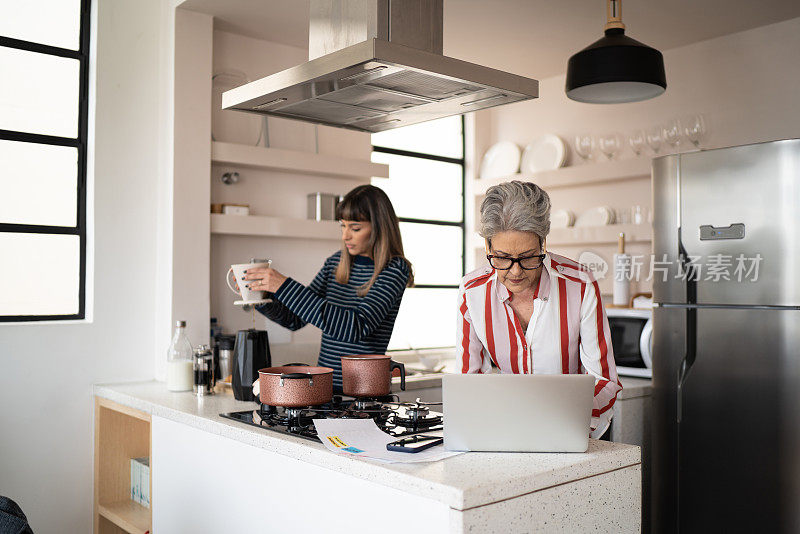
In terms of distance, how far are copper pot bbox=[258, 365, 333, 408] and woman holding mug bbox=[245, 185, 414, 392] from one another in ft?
1.61

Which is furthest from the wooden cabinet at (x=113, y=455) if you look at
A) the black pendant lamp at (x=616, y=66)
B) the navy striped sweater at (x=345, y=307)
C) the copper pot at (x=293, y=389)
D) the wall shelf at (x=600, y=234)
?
the wall shelf at (x=600, y=234)

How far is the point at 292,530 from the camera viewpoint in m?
1.65

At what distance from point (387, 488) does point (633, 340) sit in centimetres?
204

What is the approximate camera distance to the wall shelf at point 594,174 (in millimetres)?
3937

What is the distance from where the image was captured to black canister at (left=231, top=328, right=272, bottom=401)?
233 centimetres

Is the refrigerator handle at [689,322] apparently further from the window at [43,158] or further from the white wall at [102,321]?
the window at [43,158]

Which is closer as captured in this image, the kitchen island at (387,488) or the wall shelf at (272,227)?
the kitchen island at (387,488)

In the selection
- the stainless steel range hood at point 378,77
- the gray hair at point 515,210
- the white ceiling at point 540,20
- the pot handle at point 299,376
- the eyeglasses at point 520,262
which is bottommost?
the pot handle at point 299,376

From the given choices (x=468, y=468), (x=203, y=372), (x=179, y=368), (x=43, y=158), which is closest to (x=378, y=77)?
(x=468, y=468)

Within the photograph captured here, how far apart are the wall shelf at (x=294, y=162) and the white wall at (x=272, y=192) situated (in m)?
0.09

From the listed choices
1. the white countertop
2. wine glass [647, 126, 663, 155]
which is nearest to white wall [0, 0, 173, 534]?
the white countertop

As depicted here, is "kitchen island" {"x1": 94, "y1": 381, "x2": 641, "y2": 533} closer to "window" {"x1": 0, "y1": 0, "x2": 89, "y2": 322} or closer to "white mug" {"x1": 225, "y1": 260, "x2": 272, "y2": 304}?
"white mug" {"x1": 225, "y1": 260, "x2": 272, "y2": 304}

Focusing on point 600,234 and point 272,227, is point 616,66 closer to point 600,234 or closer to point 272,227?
point 600,234

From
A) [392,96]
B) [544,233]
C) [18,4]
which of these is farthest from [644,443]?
[18,4]
